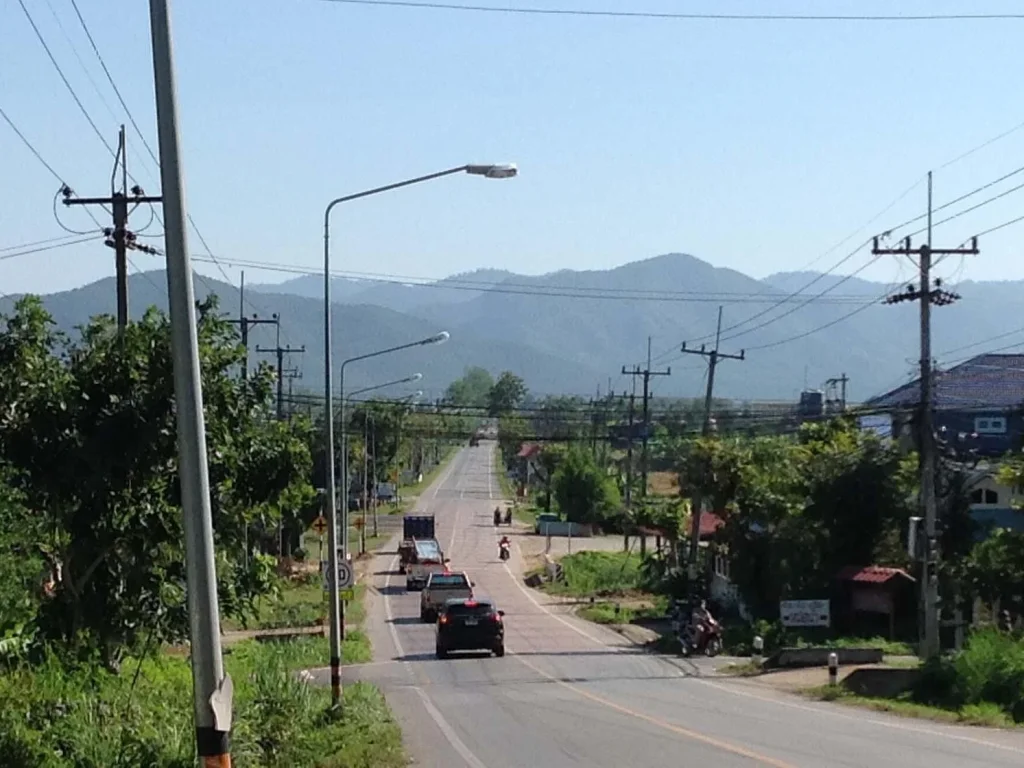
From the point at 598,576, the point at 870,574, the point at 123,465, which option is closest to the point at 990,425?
the point at 598,576

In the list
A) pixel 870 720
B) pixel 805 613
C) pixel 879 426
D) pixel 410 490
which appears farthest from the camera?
pixel 410 490

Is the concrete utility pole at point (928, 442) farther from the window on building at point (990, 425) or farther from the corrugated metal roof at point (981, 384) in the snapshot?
the window on building at point (990, 425)

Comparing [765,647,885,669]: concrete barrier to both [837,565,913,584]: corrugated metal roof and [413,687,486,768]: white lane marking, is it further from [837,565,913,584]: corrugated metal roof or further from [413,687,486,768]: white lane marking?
[413,687,486,768]: white lane marking

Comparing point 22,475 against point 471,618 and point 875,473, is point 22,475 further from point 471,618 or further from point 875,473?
point 875,473

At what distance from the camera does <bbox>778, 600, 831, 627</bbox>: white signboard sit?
146 ft

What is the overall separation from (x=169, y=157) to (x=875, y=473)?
40.5 meters

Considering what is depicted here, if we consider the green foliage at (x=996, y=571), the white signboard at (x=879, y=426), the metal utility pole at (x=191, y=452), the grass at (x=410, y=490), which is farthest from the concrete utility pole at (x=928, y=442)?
the grass at (x=410, y=490)

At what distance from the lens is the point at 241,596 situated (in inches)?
728

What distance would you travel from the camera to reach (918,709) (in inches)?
1081

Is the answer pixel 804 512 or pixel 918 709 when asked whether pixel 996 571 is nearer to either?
pixel 918 709

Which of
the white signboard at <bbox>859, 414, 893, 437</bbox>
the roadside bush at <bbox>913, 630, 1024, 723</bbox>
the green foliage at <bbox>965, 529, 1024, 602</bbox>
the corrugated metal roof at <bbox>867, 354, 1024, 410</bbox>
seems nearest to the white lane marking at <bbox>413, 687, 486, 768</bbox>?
the roadside bush at <bbox>913, 630, 1024, 723</bbox>

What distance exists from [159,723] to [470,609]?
88.0 ft

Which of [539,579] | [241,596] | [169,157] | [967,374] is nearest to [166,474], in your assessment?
[241,596]

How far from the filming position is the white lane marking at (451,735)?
19.7 m
